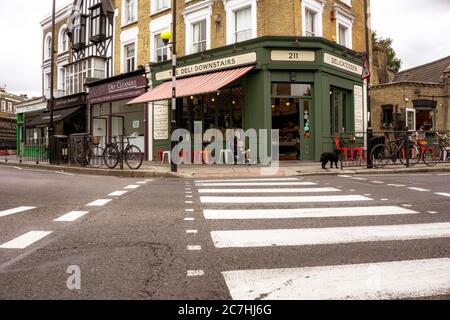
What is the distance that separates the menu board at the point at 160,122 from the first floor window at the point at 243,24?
5.52 meters

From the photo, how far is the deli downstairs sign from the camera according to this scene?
20.6 meters

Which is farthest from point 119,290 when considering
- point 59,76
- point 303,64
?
point 59,76

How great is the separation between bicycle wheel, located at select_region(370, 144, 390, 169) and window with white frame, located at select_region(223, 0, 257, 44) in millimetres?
7284

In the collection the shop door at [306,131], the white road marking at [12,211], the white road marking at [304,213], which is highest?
the shop door at [306,131]

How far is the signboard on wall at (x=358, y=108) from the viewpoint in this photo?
61.4 feet

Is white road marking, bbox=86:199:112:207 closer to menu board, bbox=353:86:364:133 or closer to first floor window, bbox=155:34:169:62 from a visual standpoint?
first floor window, bbox=155:34:169:62

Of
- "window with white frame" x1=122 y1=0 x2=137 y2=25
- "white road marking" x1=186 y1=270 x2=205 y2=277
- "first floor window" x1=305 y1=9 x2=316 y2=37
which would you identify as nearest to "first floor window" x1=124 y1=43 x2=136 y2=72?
"window with white frame" x1=122 y1=0 x2=137 y2=25

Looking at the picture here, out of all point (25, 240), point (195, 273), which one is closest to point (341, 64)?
point (25, 240)

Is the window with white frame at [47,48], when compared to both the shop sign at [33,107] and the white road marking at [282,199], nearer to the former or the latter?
the shop sign at [33,107]

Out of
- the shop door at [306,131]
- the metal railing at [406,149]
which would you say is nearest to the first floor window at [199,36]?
the shop door at [306,131]

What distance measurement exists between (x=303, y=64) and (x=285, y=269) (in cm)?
1376

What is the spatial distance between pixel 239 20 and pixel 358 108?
761 cm

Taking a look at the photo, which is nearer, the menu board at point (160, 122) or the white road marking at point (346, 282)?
the white road marking at point (346, 282)

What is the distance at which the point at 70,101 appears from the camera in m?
26.2
